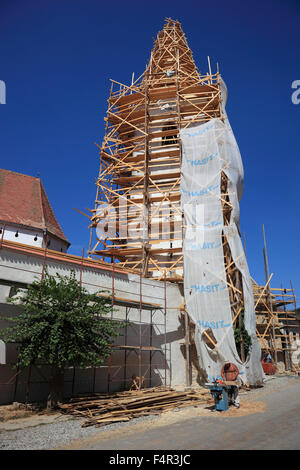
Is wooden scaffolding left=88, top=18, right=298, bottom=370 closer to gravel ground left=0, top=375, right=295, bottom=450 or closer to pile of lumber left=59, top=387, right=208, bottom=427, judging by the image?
pile of lumber left=59, top=387, right=208, bottom=427

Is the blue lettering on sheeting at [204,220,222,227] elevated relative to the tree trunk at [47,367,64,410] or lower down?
elevated

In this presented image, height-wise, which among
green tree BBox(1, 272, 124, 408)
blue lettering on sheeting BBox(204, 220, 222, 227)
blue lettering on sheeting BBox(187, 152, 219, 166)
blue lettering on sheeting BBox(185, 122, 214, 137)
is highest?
blue lettering on sheeting BBox(185, 122, 214, 137)

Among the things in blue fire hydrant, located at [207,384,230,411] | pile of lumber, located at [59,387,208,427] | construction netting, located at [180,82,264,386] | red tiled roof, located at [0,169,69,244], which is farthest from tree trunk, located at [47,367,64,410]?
red tiled roof, located at [0,169,69,244]

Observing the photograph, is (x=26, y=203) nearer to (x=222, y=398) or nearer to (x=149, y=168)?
(x=149, y=168)

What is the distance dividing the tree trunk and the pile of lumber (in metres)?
0.30

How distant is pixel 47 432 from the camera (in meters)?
7.84

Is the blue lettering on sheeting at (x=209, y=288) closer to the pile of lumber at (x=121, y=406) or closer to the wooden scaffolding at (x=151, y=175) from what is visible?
the wooden scaffolding at (x=151, y=175)

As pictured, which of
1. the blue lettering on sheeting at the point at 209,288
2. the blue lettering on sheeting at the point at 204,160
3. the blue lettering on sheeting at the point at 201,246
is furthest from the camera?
the blue lettering on sheeting at the point at 204,160

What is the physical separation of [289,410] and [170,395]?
373cm

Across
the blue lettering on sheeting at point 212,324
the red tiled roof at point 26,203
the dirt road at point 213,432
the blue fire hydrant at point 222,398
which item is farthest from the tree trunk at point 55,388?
the red tiled roof at point 26,203

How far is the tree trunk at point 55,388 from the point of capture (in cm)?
1048

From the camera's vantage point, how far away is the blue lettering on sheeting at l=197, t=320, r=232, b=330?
15.6m

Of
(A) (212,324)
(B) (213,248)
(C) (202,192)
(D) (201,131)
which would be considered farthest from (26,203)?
(A) (212,324)
